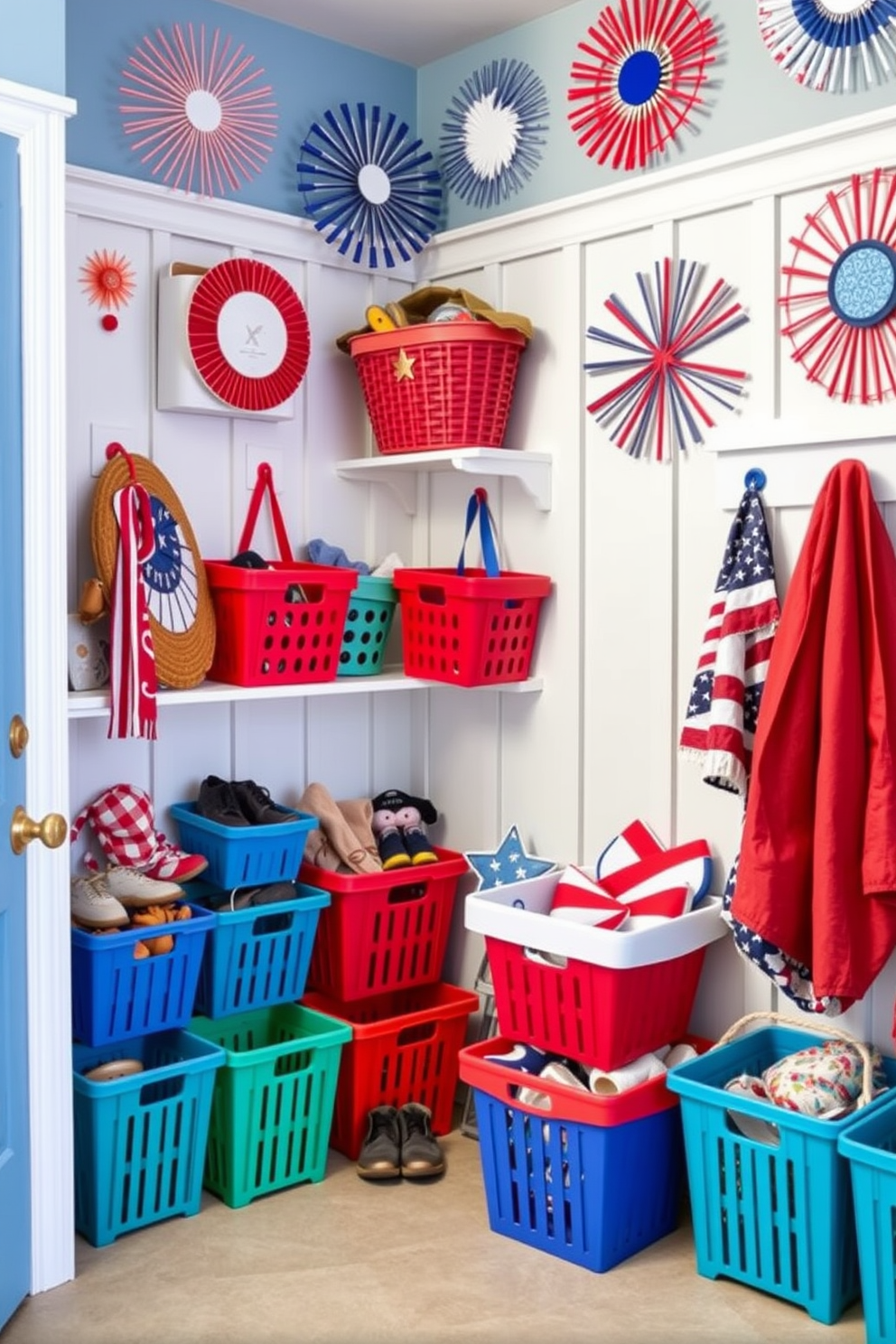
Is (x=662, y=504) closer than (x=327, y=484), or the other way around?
(x=662, y=504)

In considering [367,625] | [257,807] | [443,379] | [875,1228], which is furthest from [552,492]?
[875,1228]

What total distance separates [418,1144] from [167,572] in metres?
1.25

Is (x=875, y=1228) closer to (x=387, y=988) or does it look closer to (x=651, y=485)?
(x=387, y=988)

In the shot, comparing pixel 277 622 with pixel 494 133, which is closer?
pixel 277 622

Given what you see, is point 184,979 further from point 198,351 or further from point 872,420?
point 872,420

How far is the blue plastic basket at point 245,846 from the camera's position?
2777 mm

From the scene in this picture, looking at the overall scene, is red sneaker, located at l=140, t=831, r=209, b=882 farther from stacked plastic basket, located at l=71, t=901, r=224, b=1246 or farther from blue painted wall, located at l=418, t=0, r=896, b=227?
blue painted wall, located at l=418, t=0, r=896, b=227

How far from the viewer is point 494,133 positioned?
121 inches

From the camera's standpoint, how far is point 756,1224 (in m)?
2.34

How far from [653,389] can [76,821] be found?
1.41 m

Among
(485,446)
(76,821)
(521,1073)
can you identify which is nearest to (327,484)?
(485,446)

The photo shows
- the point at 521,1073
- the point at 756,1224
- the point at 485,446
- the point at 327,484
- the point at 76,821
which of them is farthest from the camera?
the point at 327,484

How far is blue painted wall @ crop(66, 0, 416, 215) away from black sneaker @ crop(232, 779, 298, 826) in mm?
1239

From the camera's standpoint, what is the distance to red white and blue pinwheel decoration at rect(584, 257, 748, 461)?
2654 mm
